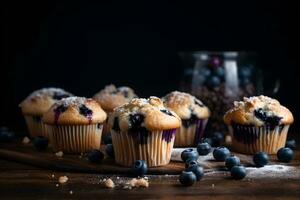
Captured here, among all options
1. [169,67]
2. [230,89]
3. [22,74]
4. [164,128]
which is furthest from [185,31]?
[164,128]

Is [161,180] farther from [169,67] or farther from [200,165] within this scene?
[169,67]

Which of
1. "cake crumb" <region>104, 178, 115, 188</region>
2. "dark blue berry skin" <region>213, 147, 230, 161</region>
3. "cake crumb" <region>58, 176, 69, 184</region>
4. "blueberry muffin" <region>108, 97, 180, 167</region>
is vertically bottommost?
"cake crumb" <region>58, 176, 69, 184</region>

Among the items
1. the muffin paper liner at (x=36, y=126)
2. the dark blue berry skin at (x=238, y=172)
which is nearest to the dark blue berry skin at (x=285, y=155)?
the dark blue berry skin at (x=238, y=172)

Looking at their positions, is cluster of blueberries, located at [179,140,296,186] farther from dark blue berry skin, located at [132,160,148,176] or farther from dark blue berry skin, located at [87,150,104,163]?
dark blue berry skin, located at [87,150,104,163]

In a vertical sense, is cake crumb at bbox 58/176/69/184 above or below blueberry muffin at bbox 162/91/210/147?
below

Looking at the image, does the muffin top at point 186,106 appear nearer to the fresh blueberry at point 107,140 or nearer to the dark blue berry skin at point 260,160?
the fresh blueberry at point 107,140

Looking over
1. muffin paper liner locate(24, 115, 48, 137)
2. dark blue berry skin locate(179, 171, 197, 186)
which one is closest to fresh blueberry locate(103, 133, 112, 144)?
muffin paper liner locate(24, 115, 48, 137)
